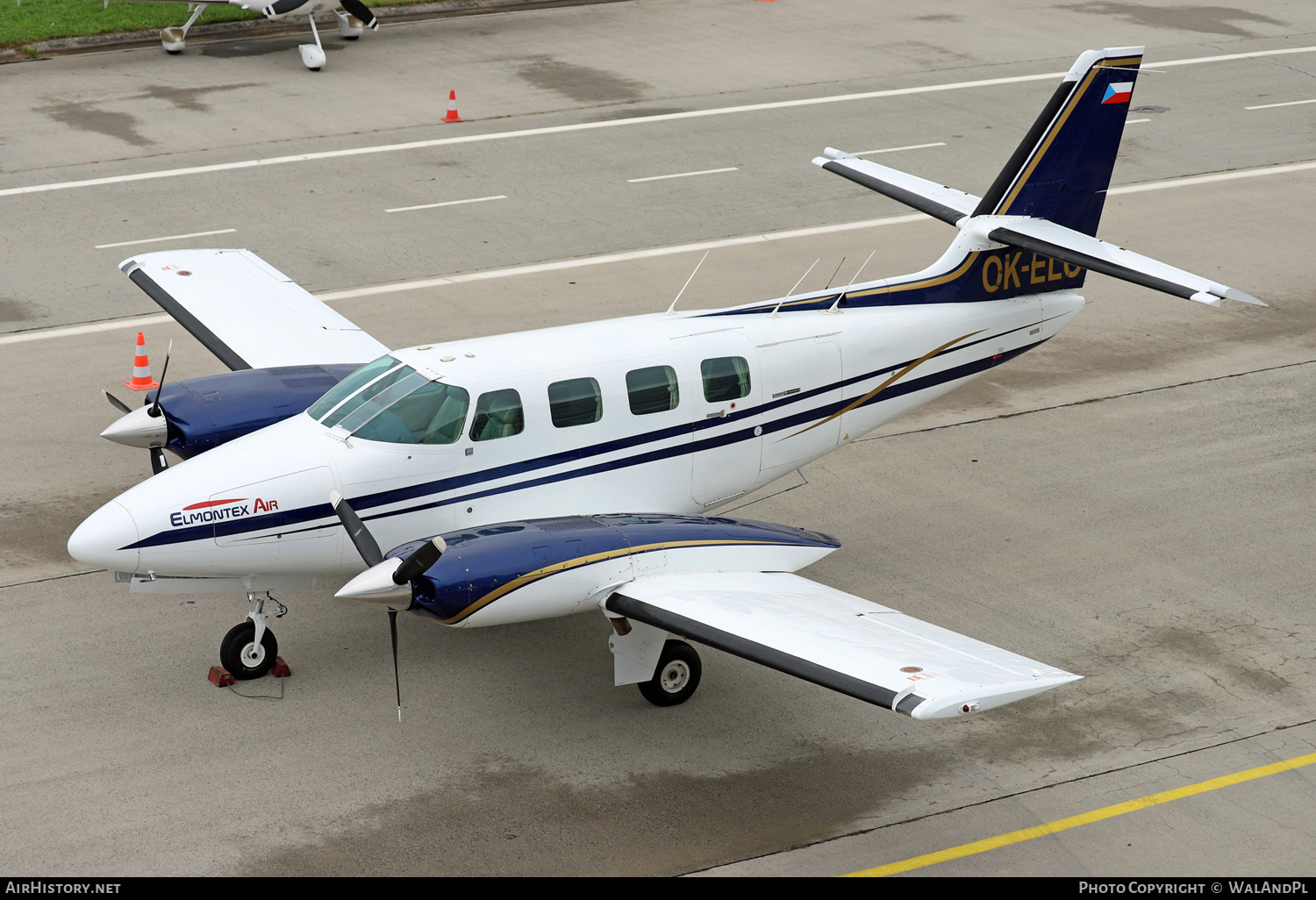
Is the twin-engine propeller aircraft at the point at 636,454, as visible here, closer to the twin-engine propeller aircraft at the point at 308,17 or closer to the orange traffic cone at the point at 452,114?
the orange traffic cone at the point at 452,114

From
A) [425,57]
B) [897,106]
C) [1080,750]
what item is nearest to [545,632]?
[1080,750]

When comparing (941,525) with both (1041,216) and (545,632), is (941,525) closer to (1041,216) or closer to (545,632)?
(1041,216)

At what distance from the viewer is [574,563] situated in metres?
10.9

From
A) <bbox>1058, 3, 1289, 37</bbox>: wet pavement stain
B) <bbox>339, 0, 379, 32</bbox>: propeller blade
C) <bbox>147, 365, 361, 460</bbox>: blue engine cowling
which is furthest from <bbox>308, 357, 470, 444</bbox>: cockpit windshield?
<bbox>1058, 3, 1289, 37</bbox>: wet pavement stain

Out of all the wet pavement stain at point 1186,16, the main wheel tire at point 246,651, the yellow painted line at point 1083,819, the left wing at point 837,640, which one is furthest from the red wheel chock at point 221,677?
the wet pavement stain at point 1186,16

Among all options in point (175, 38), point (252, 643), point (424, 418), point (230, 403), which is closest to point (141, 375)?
point (230, 403)

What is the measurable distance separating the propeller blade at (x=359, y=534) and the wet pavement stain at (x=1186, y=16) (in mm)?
30080

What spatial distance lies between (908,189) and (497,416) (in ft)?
19.6

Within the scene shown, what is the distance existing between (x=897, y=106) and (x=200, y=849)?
22.9 m

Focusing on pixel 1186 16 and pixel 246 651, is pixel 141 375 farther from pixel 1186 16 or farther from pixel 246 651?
pixel 1186 16

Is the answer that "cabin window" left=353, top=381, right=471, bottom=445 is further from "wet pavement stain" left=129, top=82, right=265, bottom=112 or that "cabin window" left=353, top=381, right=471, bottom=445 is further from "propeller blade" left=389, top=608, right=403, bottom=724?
"wet pavement stain" left=129, top=82, right=265, bottom=112

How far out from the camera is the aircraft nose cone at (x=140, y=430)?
12.5 meters

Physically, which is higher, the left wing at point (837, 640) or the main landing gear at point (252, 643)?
the left wing at point (837, 640)
